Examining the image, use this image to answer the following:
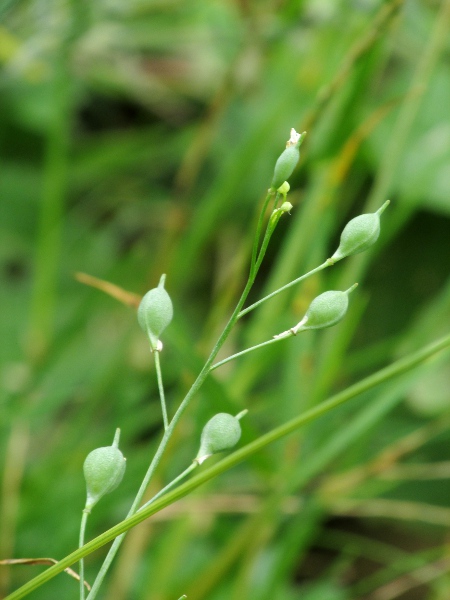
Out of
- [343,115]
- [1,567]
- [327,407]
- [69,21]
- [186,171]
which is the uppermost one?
[69,21]

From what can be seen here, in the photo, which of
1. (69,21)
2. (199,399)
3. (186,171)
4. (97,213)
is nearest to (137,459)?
(199,399)

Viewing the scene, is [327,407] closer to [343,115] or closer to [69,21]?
[343,115]

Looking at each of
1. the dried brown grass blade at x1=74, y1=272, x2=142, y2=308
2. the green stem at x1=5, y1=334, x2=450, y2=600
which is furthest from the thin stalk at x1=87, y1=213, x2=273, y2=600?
the dried brown grass blade at x1=74, y1=272, x2=142, y2=308

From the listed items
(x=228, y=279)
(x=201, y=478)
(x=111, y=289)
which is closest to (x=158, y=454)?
(x=201, y=478)

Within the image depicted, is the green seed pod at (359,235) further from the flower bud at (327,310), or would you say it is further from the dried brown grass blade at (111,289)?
the dried brown grass blade at (111,289)

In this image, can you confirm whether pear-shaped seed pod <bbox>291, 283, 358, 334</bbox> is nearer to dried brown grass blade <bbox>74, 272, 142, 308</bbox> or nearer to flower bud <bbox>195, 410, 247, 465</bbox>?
flower bud <bbox>195, 410, 247, 465</bbox>

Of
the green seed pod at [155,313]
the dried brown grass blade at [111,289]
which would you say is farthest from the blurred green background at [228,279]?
the green seed pod at [155,313]

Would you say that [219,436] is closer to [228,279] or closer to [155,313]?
[155,313]
